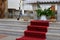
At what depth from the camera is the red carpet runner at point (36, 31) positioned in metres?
5.00

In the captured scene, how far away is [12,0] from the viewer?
8.37 m

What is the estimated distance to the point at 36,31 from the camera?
529cm

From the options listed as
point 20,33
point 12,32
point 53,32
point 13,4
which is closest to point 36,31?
point 53,32

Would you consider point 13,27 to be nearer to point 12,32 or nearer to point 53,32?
point 12,32

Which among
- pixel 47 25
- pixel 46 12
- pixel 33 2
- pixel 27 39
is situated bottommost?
pixel 27 39

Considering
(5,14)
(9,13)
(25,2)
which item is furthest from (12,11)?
(25,2)

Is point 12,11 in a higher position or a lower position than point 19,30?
higher

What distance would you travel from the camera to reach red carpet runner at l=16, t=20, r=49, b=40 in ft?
16.4

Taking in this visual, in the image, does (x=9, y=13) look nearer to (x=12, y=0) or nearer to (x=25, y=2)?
(x=12, y=0)

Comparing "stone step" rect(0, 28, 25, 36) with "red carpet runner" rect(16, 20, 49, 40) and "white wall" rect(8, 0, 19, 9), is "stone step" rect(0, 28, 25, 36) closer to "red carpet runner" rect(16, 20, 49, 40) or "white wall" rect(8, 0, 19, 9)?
"red carpet runner" rect(16, 20, 49, 40)

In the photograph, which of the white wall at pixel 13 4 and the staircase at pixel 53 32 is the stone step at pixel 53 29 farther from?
the white wall at pixel 13 4

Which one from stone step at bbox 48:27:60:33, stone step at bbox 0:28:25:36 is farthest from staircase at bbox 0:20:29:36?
stone step at bbox 48:27:60:33

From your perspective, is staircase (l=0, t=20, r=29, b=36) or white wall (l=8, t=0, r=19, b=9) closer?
staircase (l=0, t=20, r=29, b=36)

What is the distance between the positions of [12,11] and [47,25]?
11.4 feet
